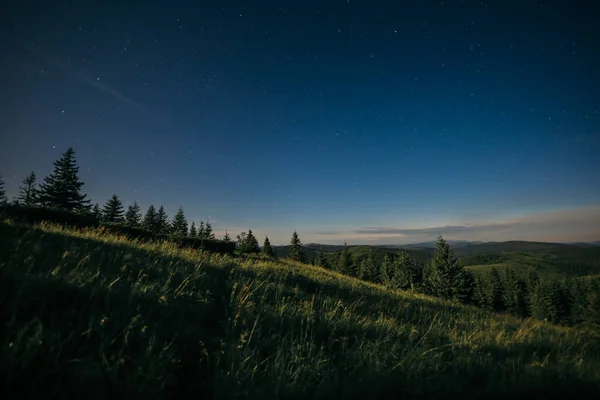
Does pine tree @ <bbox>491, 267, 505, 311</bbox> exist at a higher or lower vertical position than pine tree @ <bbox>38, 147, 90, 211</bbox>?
lower

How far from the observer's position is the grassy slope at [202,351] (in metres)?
2.20

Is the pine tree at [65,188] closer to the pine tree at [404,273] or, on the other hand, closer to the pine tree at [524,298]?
the pine tree at [404,273]

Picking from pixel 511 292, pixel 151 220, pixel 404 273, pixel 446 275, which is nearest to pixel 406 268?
pixel 404 273

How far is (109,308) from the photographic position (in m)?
3.11

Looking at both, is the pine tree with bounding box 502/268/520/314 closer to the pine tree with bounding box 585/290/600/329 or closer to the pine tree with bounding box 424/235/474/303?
the pine tree with bounding box 424/235/474/303

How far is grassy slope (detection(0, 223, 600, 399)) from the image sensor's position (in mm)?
2198

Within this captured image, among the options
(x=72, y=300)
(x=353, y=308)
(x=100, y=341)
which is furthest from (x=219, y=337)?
(x=353, y=308)

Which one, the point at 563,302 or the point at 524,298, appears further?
the point at 524,298

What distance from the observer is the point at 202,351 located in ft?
9.88

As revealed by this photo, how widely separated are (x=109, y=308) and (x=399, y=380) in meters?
3.77

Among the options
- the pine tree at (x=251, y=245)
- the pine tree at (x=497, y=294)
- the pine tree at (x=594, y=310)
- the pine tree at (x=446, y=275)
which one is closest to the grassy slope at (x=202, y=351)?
the pine tree at (x=594, y=310)

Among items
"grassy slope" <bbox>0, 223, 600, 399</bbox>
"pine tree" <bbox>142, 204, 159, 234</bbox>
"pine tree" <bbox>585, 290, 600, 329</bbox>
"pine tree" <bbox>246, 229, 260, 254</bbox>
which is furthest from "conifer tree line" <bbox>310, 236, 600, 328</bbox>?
"grassy slope" <bbox>0, 223, 600, 399</bbox>

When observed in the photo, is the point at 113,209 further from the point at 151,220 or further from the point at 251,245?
the point at 251,245

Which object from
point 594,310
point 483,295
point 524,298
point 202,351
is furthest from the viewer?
point 483,295
